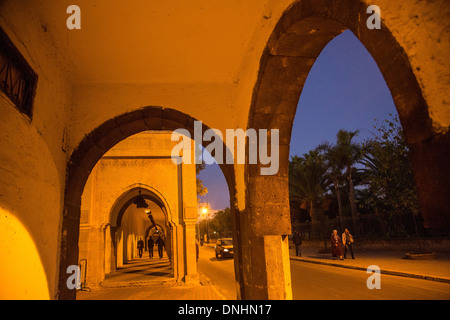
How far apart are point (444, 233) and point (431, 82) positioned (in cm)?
1481

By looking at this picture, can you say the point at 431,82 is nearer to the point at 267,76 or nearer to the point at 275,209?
the point at 267,76

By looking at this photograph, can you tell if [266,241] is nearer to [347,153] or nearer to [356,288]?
[356,288]

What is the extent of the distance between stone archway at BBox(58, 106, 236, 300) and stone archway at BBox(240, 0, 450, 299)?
71 centimetres

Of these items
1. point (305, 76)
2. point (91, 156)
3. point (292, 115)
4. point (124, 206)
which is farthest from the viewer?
point (124, 206)

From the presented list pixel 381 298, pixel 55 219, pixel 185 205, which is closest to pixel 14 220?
pixel 55 219

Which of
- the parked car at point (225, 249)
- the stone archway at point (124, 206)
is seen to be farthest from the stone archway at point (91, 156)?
the parked car at point (225, 249)

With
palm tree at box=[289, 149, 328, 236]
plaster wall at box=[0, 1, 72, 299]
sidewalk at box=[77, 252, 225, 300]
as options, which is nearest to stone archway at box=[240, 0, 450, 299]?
plaster wall at box=[0, 1, 72, 299]

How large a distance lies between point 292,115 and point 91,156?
9.68 feet

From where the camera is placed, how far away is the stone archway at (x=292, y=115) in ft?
4.42

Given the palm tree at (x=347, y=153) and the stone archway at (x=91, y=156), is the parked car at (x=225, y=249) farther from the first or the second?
the stone archway at (x=91, y=156)

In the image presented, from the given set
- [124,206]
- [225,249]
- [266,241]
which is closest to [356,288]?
[266,241]

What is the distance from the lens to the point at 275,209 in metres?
3.66

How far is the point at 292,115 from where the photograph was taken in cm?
370

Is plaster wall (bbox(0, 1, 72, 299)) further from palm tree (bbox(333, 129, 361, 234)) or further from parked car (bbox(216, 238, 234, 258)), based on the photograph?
palm tree (bbox(333, 129, 361, 234))
